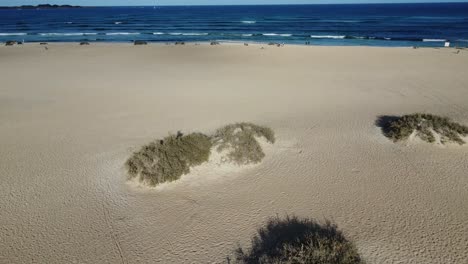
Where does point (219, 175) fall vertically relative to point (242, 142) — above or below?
below

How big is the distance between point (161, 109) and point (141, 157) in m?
5.42

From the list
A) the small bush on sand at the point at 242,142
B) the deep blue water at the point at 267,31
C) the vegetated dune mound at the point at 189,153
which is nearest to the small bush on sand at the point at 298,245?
the small bush on sand at the point at 242,142

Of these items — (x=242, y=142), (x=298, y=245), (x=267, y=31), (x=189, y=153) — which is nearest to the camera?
(x=298, y=245)

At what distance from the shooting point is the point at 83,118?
11500 mm

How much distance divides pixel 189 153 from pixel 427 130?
6.93 meters

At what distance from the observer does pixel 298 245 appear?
4.97 meters

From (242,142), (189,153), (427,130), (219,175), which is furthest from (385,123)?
(189,153)

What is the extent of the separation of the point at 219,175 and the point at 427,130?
6.31 meters

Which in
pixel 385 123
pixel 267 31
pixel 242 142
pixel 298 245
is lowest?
pixel 298 245

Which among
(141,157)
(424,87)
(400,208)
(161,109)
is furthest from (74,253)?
(424,87)

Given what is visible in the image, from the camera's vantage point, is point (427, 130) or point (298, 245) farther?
point (427, 130)

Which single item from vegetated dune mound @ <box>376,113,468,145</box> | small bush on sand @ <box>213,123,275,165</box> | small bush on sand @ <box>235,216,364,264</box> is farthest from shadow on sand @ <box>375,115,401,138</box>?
small bush on sand @ <box>235,216,364,264</box>

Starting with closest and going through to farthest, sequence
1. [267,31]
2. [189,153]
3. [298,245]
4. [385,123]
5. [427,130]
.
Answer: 1. [298,245]
2. [189,153]
3. [427,130]
4. [385,123]
5. [267,31]

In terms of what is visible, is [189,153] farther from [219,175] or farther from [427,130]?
[427,130]
